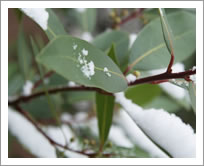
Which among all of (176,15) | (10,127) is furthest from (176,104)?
(10,127)

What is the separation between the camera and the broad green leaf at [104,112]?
0.67m

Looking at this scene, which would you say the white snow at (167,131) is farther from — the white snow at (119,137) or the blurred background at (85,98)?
the white snow at (119,137)

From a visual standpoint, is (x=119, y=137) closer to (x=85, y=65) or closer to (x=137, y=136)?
(x=137, y=136)

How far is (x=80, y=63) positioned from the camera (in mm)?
466

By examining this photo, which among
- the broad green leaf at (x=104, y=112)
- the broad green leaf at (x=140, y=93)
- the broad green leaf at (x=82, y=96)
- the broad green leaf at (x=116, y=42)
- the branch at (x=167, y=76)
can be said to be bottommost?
the broad green leaf at (x=104, y=112)

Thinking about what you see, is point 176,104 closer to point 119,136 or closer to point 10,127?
point 119,136

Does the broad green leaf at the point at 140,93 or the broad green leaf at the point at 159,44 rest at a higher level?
the broad green leaf at the point at 159,44

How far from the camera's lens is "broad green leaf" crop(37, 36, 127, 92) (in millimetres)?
417

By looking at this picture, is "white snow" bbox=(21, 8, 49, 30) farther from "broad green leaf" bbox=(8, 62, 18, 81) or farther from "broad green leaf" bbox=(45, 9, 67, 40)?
"broad green leaf" bbox=(8, 62, 18, 81)

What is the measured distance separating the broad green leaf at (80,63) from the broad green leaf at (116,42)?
0.31 metres

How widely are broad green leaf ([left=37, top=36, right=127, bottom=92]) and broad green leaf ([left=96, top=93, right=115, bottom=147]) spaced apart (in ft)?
0.45

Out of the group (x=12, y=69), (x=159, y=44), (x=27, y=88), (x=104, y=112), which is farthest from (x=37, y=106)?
(x=159, y=44)

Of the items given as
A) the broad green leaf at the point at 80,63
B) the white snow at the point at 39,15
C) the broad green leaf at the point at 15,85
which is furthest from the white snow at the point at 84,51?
the broad green leaf at the point at 15,85

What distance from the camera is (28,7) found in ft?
1.95
